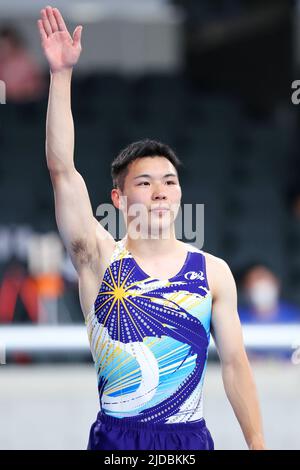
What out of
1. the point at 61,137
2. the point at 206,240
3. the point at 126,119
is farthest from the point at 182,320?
the point at 126,119

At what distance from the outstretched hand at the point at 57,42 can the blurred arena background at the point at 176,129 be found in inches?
186

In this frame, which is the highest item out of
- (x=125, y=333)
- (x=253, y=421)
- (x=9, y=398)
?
(x=125, y=333)

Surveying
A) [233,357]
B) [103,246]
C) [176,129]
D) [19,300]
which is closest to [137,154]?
[103,246]

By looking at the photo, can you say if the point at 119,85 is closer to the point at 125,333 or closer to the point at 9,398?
the point at 9,398

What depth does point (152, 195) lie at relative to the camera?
14.2 feet

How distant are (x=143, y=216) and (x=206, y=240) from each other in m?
7.52

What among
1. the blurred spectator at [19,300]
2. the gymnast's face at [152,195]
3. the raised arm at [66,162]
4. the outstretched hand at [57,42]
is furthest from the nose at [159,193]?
the blurred spectator at [19,300]

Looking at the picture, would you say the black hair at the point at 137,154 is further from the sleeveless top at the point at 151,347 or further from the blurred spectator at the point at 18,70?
the blurred spectator at the point at 18,70

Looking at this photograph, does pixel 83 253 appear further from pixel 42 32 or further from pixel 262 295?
pixel 262 295

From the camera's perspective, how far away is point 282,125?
13781 mm

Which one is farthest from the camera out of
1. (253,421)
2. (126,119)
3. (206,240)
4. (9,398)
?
(126,119)

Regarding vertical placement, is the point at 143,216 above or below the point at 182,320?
above

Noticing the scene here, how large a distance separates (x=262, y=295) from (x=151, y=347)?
5473 mm

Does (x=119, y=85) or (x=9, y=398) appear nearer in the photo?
(x=9, y=398)
